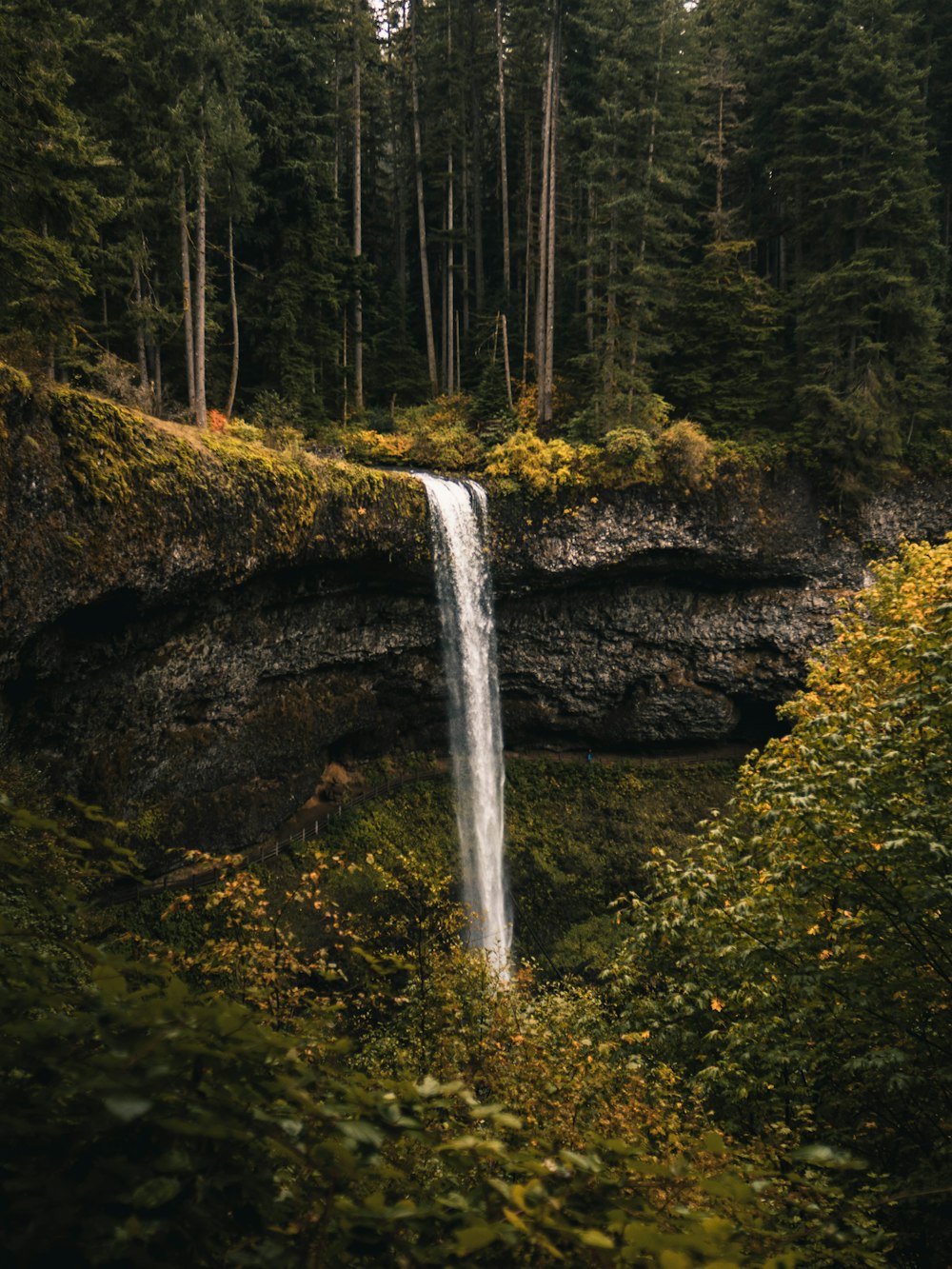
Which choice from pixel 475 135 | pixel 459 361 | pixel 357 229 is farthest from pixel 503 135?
pixel 459 361

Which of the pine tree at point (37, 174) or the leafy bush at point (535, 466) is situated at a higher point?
the pine tree at point (37, 174)

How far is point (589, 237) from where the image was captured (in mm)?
21562

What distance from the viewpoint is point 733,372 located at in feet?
68.5

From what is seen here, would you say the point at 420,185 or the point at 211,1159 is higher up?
the point at 420,185

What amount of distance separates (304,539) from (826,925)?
35.2ft

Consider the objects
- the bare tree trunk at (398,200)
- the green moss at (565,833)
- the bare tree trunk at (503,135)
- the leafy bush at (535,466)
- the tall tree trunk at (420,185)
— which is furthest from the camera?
the bare tree trunk at (398,200)

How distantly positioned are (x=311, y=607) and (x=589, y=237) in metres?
15.5

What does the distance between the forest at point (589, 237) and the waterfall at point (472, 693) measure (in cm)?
254

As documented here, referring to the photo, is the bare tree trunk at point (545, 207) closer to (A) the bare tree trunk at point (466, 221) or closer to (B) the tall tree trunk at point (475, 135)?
(A) the bare tree trunk at point (466, 221)

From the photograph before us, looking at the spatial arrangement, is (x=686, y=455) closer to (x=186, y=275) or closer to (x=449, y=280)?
(x=186, y=275)

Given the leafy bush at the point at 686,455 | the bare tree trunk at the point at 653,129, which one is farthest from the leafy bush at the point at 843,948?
the bare tree trunk at the point at 653,129

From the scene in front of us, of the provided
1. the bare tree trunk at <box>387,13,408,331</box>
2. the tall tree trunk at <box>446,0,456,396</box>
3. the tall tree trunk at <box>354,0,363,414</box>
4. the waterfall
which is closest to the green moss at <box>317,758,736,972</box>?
the waterfall

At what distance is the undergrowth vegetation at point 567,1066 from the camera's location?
1.49 m

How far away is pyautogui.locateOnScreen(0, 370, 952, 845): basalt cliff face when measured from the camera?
9609mm
